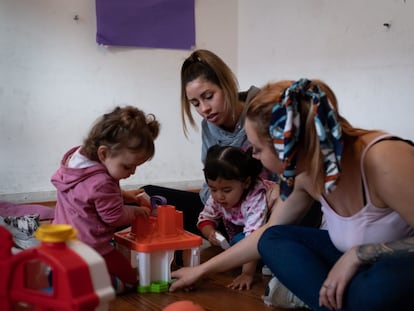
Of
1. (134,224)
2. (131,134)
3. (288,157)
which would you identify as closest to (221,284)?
(134,224)

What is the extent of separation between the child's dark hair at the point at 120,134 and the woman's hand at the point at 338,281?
23.5 inches

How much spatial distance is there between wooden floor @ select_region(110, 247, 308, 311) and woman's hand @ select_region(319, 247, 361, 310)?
0.28m

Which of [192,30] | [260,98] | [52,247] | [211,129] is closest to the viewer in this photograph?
[52,247]

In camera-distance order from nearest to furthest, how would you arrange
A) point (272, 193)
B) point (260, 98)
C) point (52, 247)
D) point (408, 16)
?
point (52, 247) → point (260, 98) → point (272, 193) → point (408, 16)

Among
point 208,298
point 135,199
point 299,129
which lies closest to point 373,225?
point 299,129

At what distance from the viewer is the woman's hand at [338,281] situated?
0.87 meters

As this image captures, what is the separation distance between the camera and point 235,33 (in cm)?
273

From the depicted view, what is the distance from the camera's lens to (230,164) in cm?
138

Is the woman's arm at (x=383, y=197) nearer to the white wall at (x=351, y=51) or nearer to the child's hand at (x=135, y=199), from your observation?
the child's hand at (x=135, y=199)

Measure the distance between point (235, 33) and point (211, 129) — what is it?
Result: 1321 mm

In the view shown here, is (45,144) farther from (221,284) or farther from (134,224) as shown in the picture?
(221,284)

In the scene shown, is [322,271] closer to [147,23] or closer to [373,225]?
[373,225]

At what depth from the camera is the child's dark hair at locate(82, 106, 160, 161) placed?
1.24 meters

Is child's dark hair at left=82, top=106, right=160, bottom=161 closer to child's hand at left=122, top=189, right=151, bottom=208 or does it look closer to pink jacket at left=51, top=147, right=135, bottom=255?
pink jacket at left=51, top=147, right=135, bottom=255
